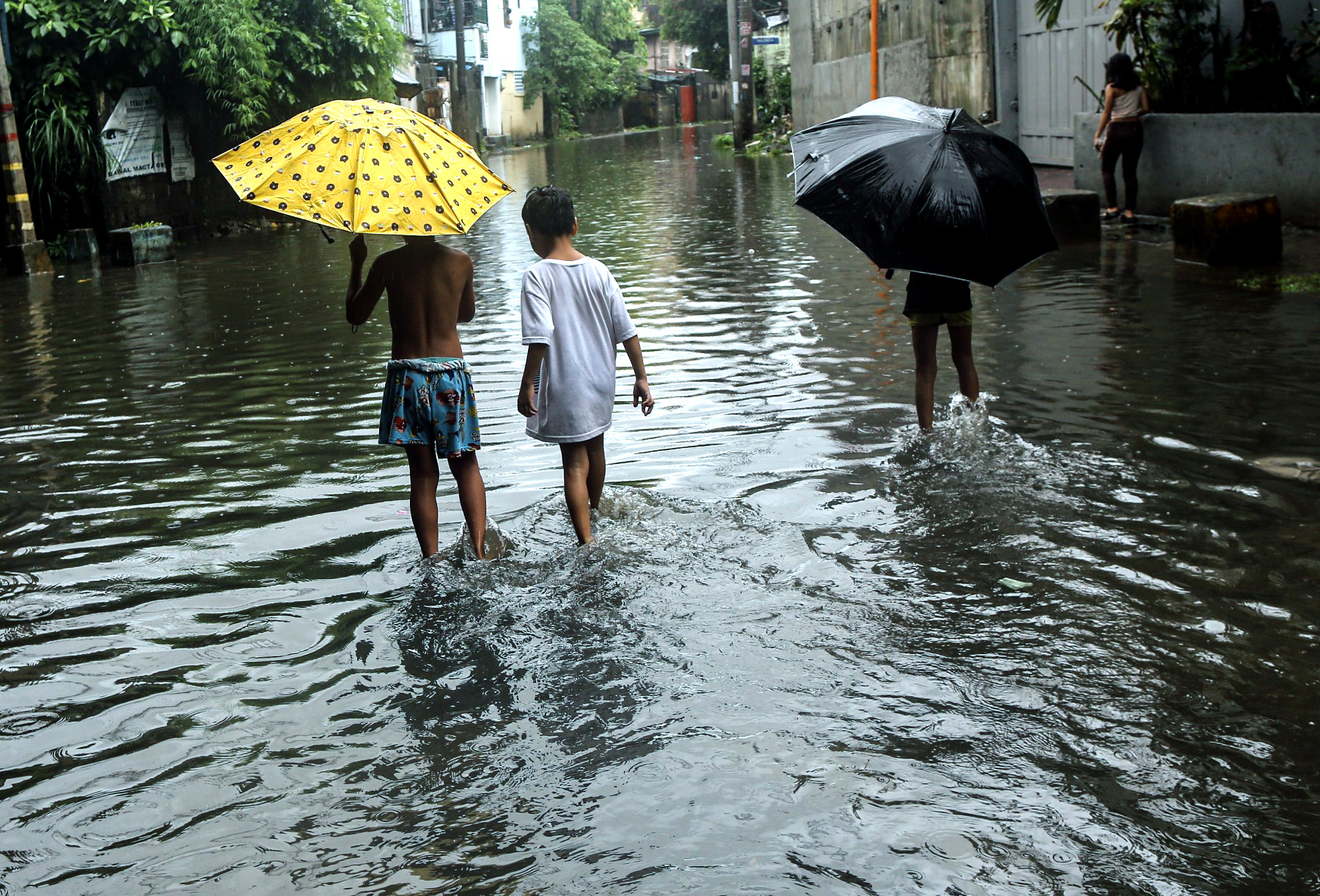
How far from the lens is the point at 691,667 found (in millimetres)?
3908

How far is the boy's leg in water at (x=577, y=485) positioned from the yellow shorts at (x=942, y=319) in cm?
201

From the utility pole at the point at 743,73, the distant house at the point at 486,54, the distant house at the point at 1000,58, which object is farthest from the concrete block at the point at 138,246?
the distant house at the point at 486,54

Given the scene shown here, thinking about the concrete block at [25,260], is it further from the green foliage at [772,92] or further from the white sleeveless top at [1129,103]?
the green foliage at [772,92]

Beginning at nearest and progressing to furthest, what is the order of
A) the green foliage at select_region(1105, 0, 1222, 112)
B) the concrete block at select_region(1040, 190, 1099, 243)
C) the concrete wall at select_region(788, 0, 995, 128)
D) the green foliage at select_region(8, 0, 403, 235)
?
the concrete block at select_region(1040, 190, 1099, 243)
the green foliage at select_region(1105, 0, 1222, 112)
the green foliage at select_region(8, 0, 403, 235)
the concrete wall at select_region(788, 0, 995, 128)

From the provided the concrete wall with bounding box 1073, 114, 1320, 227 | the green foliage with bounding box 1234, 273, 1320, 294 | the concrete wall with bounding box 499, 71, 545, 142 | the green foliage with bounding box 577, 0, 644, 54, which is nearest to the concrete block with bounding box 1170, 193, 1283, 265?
the green foliage with bounding box 1234, 273, 1320, 294

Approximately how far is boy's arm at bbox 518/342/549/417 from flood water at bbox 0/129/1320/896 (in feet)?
2.06

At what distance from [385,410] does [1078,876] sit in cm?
294

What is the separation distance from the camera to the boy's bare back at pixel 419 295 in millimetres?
4633

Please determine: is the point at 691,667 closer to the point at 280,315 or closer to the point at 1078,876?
the point at 1078,876

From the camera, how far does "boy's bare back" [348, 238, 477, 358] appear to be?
4633 millimetres

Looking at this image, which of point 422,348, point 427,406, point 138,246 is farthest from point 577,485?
point 138,246

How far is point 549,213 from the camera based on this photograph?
463 cm

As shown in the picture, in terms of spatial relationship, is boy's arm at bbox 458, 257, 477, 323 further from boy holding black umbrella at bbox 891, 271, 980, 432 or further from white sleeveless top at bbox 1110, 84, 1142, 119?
white sleeveless top at bbox 1110, 84, 1142, 119

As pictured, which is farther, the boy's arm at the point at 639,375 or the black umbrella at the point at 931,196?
the black umbrella at the point at 931,196
